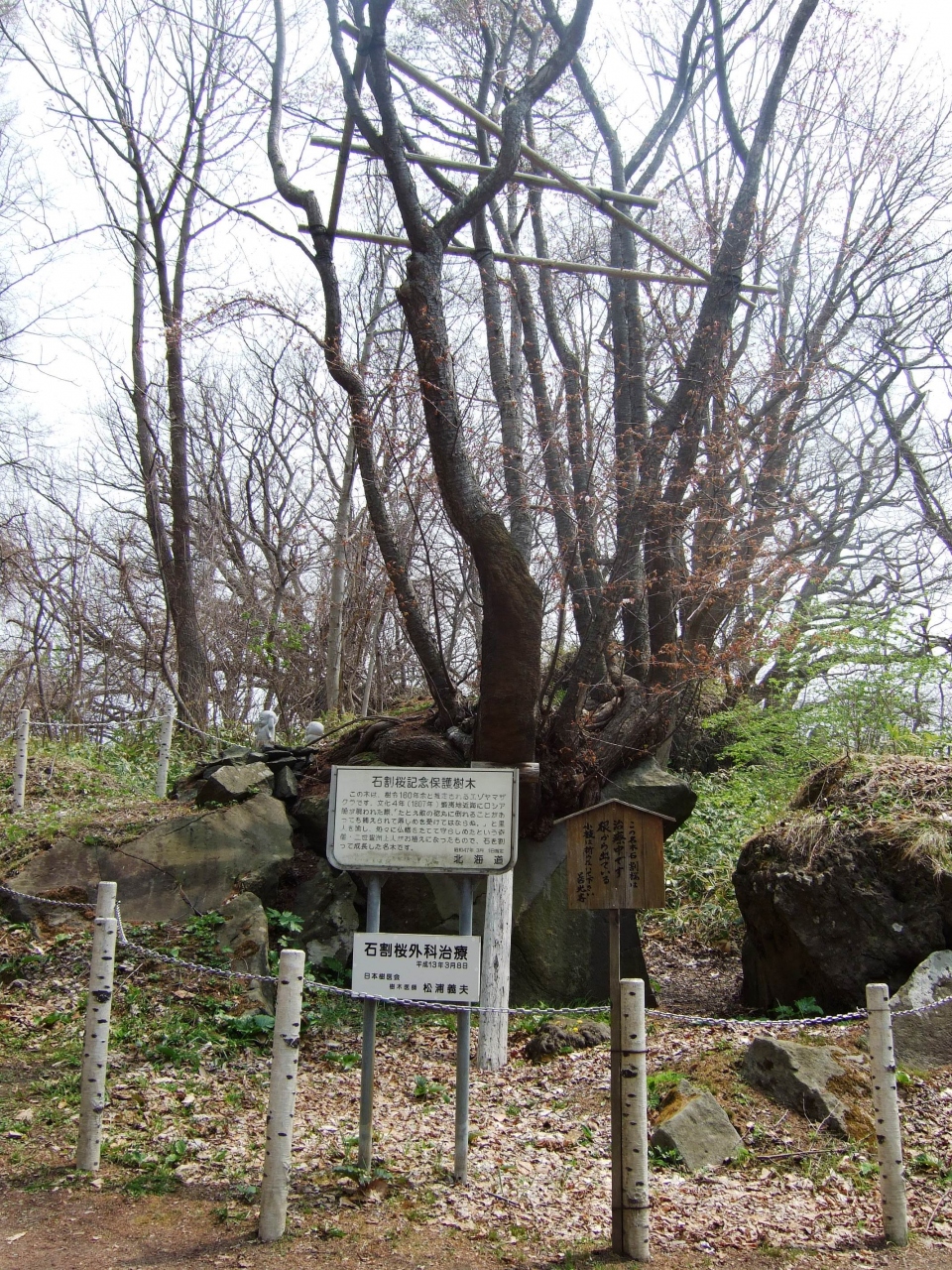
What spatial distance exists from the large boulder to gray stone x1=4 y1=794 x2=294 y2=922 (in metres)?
4.42

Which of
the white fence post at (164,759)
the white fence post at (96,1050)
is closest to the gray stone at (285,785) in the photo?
the white fence post at (164,759)

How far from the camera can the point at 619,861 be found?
4.84 meters

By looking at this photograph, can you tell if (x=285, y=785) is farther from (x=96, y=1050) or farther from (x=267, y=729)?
(x=96, y=1050)

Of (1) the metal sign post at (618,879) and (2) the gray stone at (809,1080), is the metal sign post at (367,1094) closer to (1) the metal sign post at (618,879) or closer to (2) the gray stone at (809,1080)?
(1) the metal sign post at (618,879)

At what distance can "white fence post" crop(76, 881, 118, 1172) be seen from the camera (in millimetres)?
4836

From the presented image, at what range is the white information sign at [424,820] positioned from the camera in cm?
525

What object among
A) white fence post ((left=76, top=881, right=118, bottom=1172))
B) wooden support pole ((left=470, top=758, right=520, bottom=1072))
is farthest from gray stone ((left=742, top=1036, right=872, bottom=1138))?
white fence post ((left=76, top=881, right=118, bottom=1172))

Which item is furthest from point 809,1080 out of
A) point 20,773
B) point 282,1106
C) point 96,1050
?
point 20,773

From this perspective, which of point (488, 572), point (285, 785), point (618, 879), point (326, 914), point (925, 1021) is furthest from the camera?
point (285, 785)

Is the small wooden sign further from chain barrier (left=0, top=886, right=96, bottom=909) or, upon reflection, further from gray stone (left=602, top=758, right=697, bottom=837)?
chain barrier (left=0, top=886, right=96, bottom=909)

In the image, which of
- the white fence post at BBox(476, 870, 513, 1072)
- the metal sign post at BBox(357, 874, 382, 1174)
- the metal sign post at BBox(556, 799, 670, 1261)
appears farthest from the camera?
the white fence post at BBox(476, 870, 513, 1072)

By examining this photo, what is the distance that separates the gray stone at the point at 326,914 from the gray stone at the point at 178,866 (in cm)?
32

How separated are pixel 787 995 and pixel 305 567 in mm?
14507

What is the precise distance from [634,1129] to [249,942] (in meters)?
4.32
